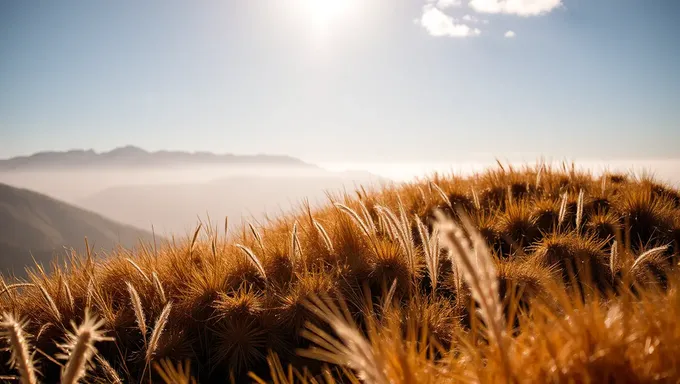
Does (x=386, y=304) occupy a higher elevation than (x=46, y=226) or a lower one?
higher

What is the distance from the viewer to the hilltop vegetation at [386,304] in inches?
50.4

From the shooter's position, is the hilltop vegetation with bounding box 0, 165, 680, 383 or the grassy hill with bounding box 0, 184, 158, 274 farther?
the grassy hill with bounding box 0, 184, 158, 274

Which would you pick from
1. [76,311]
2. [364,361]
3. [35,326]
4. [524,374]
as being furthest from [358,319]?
[35,326]

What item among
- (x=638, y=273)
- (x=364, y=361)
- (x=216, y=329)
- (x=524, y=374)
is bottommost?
(x=216, y=329)

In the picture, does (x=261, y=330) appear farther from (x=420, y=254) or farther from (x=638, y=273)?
(x=638, y=273)

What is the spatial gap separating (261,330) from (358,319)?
0.80m

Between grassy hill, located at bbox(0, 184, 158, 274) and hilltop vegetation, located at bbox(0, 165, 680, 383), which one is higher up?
hilltop vegetation, located at bbox(0, 165, 680, 383)

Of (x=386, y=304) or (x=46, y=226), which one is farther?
(x=46, y=226)

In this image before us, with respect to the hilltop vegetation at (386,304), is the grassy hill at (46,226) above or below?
below

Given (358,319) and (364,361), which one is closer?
(364,361)

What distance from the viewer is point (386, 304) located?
7.42 ft

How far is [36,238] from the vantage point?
18100 cm

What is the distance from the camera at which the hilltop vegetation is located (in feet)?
4.20

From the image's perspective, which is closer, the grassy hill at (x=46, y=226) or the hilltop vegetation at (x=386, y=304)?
the hilltop vegetation at (x=386, y=304)
